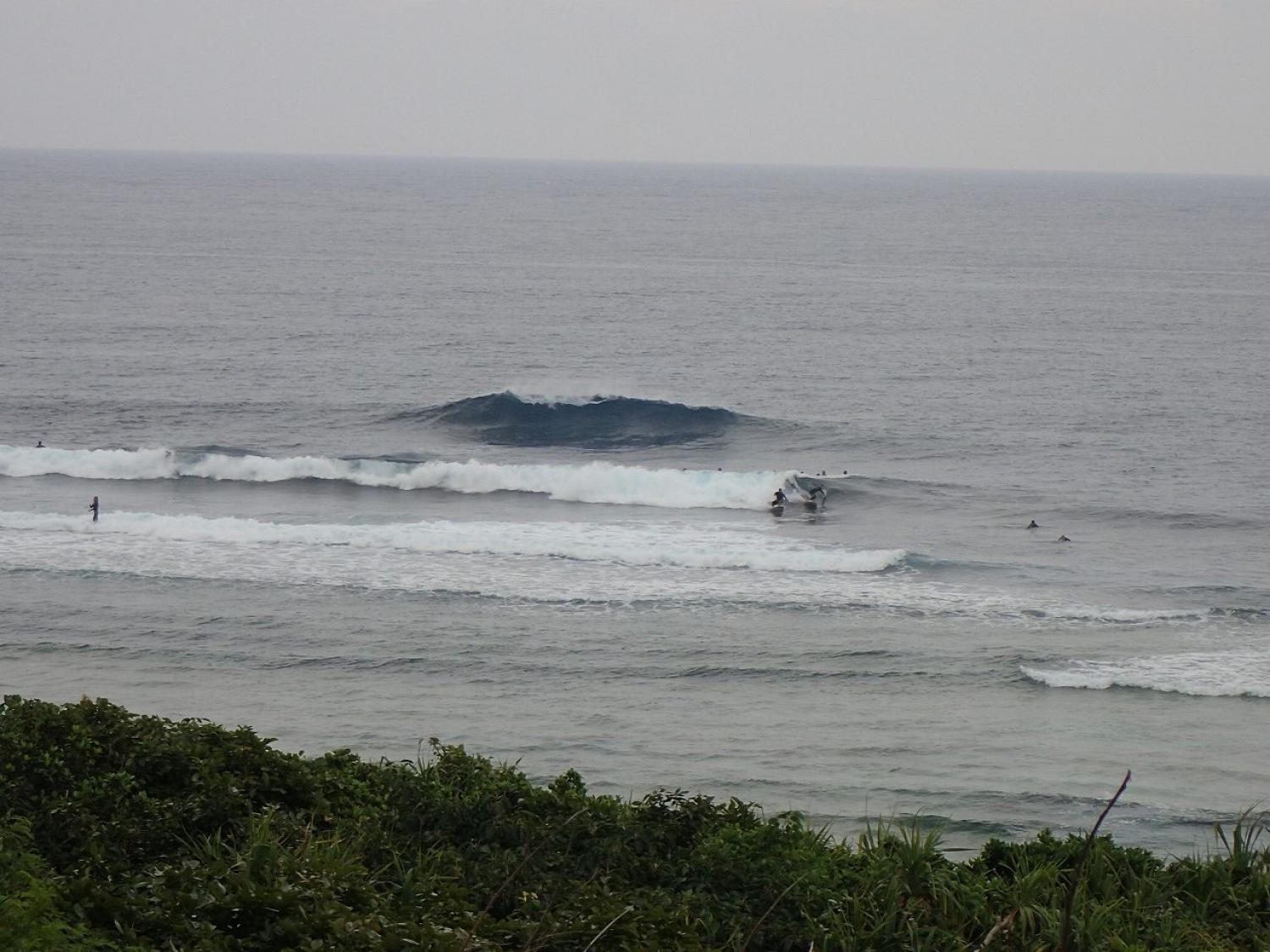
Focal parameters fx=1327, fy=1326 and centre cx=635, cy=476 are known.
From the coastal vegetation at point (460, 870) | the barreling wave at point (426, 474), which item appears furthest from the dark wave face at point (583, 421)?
the coastal vegetation at point (460, 870)

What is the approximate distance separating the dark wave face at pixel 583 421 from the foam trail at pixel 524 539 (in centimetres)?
1359

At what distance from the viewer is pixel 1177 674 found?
86.3 feet

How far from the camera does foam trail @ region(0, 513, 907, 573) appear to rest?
115 ft

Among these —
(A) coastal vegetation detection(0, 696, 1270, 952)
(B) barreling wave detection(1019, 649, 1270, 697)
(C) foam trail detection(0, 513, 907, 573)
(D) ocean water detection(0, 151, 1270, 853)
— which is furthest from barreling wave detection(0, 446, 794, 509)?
(A) coastal vegetation detection(0, 696, 1270, 952)

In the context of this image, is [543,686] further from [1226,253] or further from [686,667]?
[1226,253]

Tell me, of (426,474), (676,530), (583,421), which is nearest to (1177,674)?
(676,530)

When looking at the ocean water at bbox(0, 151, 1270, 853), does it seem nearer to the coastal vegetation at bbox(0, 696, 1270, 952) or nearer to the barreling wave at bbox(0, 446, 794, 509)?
the barreling wave at bbox(0, 446, 794, 509)

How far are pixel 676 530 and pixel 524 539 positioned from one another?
4614 millimetres

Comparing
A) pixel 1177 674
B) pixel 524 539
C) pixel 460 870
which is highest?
pixel 460 870

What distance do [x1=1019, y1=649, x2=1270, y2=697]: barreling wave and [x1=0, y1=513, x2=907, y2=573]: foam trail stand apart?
838 centimetres

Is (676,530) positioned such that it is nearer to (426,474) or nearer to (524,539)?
(524,539)

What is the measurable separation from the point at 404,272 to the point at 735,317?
1165 inches

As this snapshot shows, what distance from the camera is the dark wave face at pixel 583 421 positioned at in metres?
52.3

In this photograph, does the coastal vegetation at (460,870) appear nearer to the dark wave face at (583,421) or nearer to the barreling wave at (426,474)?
the barreling wave at (426,474)
